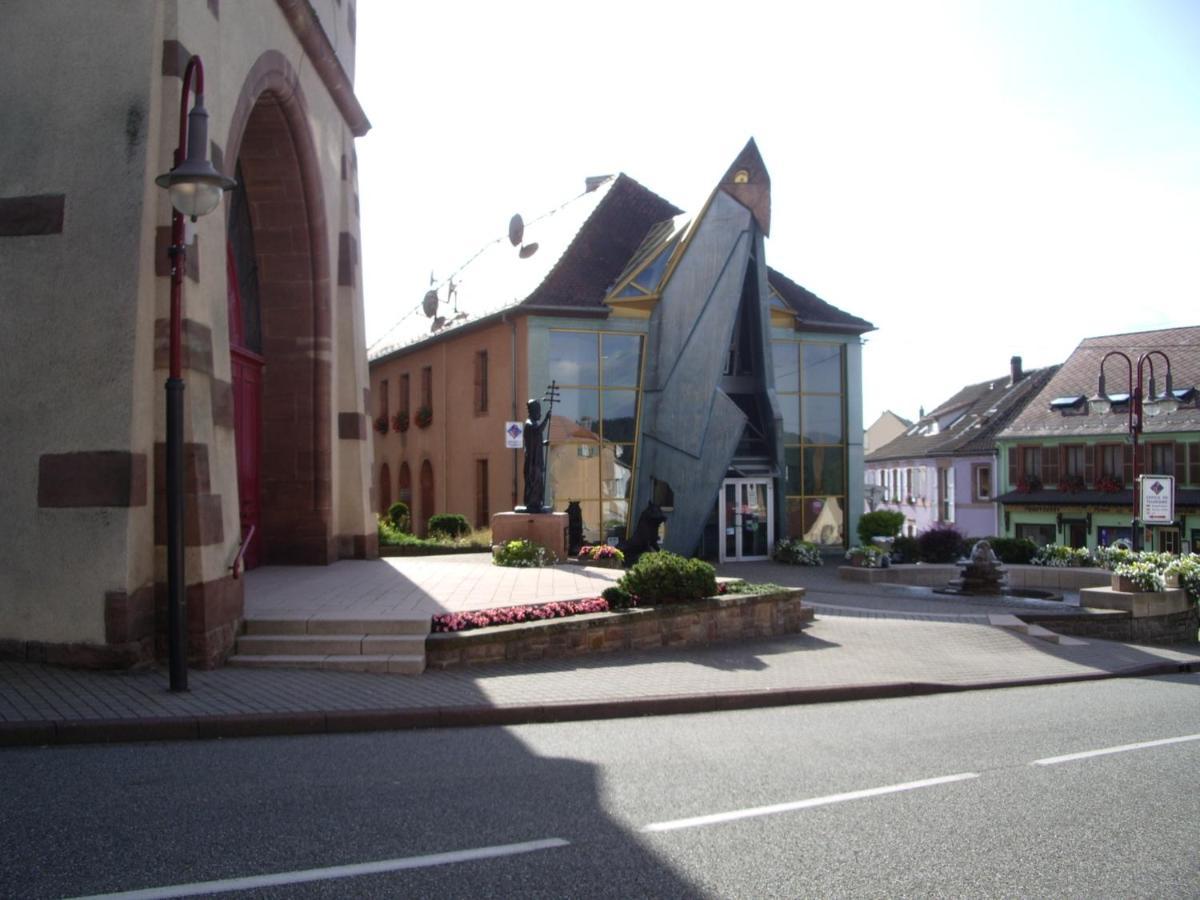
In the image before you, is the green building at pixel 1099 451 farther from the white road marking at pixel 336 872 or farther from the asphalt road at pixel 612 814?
the white road marking at pixel 336 872

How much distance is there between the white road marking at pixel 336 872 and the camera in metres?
4.29

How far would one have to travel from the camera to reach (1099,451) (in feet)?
152

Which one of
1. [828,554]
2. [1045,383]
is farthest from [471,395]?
[1045,383]

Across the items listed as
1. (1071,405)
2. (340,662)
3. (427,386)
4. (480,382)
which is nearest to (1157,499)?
(340,662)

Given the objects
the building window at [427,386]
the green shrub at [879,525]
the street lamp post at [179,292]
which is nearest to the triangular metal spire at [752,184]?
the green shrub at [879,525]

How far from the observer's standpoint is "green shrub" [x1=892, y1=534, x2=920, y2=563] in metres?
26.0

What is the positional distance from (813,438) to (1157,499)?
13.4m

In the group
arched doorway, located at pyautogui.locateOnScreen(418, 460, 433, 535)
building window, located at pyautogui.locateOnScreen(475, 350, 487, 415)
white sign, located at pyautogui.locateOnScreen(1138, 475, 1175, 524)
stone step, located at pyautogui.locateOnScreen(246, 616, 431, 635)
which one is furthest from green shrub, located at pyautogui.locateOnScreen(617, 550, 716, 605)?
arched doorway, located at pyautogui.locateOnScreen(418, 460, 433, 535)

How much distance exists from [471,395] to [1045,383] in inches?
1389

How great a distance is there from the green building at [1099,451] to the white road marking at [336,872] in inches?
1625

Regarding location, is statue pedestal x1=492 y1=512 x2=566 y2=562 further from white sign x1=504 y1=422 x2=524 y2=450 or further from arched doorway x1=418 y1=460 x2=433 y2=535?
arched doorway x1=418 y1=460 x2=433 y2=535

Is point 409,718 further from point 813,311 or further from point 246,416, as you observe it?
point 813,311

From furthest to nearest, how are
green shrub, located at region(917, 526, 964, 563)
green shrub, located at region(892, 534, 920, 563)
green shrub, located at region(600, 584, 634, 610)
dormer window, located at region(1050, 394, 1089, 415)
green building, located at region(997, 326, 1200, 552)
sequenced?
dormer window, located at region(1050, 394, 1089, 415) → green building, located at region(997, 326, 1200, 552) → green shrub, located at region(892, 534, 920, 563) → green shrub, located at region(917, 526, 964, 563) → green shrub, located at region(600, 584, 634, 610)

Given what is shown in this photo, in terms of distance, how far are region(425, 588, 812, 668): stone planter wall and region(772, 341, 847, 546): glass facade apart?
1792 centimetres
